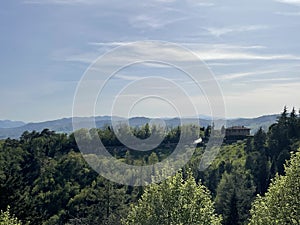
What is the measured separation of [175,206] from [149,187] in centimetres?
500

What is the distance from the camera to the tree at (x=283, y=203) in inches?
1369

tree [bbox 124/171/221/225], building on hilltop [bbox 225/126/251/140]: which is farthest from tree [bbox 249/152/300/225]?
building on hilltop [bbox 225/126/251/140]

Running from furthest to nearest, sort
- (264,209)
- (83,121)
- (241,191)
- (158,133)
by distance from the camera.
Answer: (158,133)
(241,191)
(83,121)
(264,209)

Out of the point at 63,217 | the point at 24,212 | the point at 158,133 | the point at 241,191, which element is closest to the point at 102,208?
the point at 63,217

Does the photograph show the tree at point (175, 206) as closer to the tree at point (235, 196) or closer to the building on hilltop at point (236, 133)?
the tree at point (235, 196)

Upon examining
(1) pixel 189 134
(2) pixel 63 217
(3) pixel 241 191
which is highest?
(1) pixel 189 134

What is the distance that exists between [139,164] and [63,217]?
92.9ft

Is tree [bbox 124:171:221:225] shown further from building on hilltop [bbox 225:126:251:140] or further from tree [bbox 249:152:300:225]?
building on hilltop [bbox 225:126:251:140]

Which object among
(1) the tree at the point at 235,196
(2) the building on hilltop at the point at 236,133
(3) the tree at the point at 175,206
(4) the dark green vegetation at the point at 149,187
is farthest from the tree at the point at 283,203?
(2) the building on hilltop at the point at 236,133

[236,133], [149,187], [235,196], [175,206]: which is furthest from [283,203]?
[236,133]

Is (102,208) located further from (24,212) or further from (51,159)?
(51,159)

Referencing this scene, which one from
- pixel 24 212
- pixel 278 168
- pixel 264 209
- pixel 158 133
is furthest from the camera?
pixel 158 133

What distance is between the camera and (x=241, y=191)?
294 feet

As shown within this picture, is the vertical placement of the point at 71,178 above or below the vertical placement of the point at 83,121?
below
